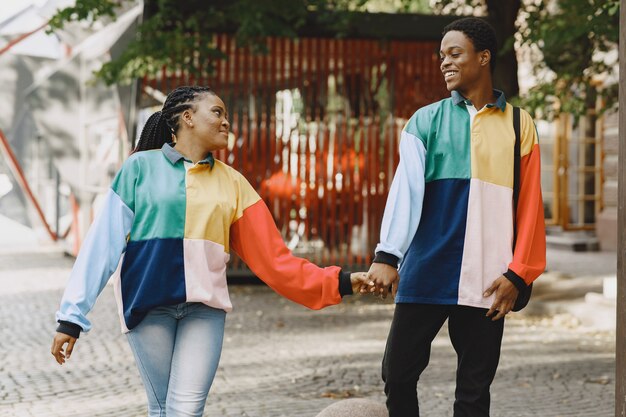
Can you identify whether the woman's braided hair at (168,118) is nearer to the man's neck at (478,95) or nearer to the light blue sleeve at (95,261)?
the light blue sleeve at (95,261)

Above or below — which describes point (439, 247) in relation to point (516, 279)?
above

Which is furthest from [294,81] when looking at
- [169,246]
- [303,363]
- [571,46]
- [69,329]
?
[69,329]

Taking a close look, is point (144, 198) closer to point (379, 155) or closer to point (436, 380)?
point (436, 380)

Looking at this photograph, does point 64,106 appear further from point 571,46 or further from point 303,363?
point 303,363

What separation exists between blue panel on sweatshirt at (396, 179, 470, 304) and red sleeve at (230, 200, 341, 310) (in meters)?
0.33

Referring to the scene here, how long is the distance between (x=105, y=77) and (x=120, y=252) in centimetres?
882

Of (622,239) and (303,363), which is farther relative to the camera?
(303,363)

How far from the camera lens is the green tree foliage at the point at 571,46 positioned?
31.4 feet

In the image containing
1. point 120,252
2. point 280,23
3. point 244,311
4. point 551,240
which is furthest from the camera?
point 551,240

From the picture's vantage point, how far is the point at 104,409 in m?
6.36

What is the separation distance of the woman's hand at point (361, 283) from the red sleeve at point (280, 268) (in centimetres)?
7

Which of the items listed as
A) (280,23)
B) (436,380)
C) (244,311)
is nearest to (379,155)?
(280,23)

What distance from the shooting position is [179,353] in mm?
3764

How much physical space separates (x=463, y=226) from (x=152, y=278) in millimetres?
1234
